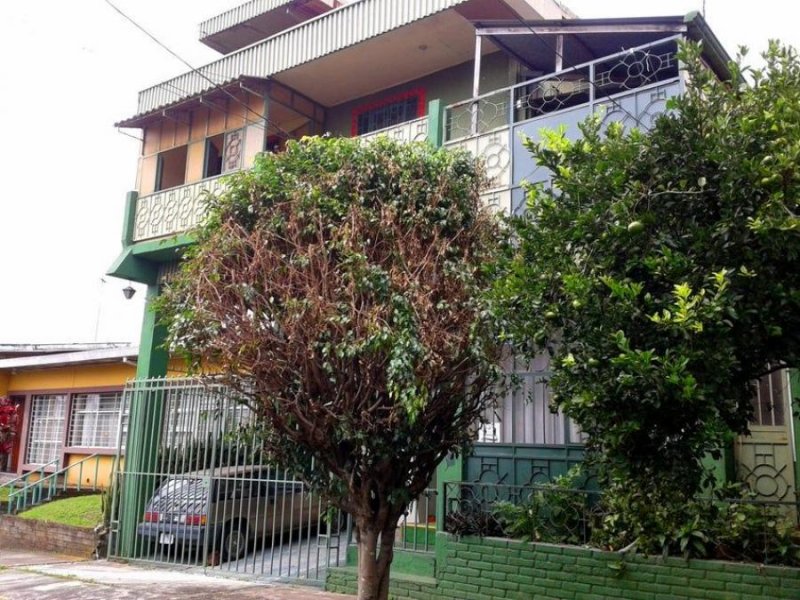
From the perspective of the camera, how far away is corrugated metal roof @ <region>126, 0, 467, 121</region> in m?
12.0

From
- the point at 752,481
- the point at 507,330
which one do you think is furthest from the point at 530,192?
the point at 752,481

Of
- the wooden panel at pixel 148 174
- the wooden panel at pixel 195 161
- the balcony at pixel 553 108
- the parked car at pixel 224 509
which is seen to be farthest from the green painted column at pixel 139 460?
the balcony at pixel 553 108

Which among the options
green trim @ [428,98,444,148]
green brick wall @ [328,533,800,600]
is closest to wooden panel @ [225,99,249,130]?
green trim @ [428,98,444,148]

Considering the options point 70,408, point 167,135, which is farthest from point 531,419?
point 70,408

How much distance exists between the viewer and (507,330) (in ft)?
18.7

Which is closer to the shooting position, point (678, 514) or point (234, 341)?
point (234, 341)

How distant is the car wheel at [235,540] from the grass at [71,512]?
3212 mm

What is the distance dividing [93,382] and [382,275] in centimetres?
1532

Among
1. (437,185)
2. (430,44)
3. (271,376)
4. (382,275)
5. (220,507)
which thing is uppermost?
(430,44)

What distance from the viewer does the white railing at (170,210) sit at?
13555mm

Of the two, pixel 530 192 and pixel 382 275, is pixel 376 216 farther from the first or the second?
pixel 530 192

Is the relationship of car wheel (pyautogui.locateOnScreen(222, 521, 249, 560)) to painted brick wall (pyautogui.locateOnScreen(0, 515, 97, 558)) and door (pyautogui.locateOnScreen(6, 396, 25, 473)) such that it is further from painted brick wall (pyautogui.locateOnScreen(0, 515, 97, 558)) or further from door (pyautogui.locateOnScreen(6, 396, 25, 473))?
door (pyautogui.locateOnScreen(6, 396, 25, 473))

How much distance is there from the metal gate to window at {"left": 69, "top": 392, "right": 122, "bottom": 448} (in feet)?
22.0

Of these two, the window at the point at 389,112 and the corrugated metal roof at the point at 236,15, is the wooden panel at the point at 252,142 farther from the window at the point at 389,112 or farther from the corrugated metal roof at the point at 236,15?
the corrugated metal roof at the point at 236,15
